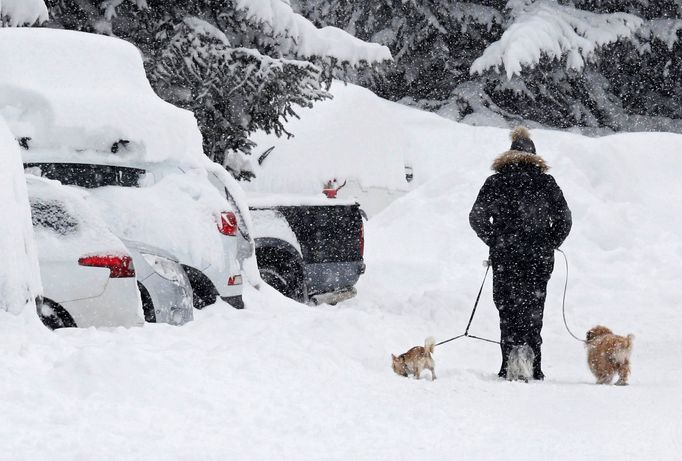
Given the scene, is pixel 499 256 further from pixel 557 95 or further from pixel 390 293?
pixel 557 95

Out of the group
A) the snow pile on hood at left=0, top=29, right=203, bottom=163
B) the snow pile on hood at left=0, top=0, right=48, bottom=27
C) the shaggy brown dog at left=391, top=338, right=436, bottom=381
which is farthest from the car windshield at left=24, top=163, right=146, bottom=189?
the snow pile on hood at left=0, top=0, right=48, bottom=27

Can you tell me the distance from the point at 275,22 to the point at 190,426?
920cm

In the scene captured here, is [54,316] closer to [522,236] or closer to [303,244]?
[522,236]

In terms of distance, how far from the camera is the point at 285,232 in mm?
11477

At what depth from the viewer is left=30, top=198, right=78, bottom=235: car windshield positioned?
6898 millimetres

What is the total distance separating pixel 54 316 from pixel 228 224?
261cm

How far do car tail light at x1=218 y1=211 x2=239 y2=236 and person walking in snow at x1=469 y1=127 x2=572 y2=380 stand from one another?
7.36 feet

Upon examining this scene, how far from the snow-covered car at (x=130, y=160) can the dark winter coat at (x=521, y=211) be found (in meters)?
2.38

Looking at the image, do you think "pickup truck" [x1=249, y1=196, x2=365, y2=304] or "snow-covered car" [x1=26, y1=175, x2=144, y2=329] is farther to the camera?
"pickup truck" [x1=249, y1=196, x2=365, y2=304]

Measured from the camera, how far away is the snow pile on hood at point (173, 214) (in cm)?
857

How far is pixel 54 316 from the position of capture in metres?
6.84

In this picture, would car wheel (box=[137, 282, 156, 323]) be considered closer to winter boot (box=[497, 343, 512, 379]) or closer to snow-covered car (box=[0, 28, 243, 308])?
snow-covered car (box=[0, 28, 243, 308])

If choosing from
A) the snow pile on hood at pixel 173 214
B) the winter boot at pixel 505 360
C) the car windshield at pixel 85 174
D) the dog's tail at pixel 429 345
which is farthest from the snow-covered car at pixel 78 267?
the winter boot at pixel 505 360

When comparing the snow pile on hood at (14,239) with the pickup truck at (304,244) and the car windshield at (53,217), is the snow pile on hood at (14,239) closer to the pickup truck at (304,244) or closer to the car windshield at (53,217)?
the car windshield at (53,217)
